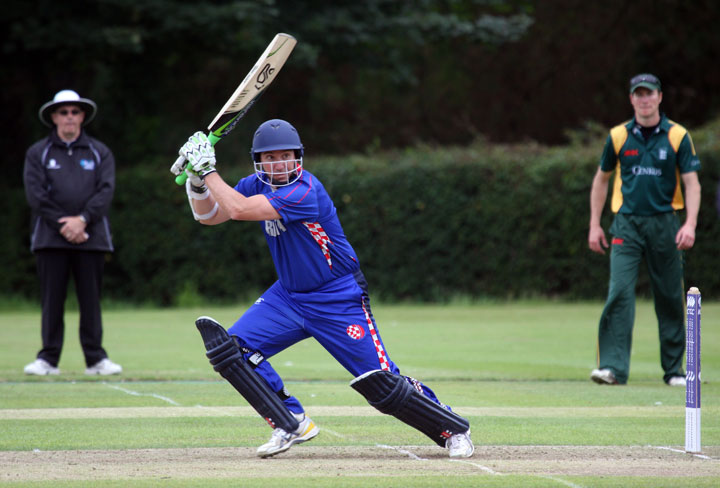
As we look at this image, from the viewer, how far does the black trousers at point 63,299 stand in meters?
9.37

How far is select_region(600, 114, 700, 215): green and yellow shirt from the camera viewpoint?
8.53m

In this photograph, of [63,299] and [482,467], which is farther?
[63,299]

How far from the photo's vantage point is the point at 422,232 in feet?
61.4

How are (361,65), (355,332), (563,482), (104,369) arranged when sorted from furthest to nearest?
(361,65)
(104,369)
(355,332)
(563,482)

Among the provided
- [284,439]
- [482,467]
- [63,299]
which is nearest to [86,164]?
[63,299]

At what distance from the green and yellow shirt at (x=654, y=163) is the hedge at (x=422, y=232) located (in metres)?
8.90

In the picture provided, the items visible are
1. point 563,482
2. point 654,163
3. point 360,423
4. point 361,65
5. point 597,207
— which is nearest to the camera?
point 563,482

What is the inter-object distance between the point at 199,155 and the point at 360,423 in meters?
2.28

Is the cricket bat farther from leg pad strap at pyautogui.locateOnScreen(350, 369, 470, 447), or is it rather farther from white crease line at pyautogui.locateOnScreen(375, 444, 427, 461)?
white crease line at pyautogui.locateOnScreen(375, 444, 427, 461)

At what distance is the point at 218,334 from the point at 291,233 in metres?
0.68

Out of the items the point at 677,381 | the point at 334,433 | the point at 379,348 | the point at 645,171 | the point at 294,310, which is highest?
the point at 645,171

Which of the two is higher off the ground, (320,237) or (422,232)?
(320,237)

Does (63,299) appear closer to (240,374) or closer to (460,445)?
(240,374)

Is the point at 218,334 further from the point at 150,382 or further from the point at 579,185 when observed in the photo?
the point at 579,185
